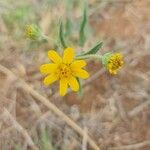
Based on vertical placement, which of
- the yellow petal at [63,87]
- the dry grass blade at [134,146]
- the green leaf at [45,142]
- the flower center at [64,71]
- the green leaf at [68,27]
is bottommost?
the dry grass blade at [134,146]

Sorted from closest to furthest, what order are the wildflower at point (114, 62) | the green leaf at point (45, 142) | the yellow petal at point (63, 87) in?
the wildflower at point (114, 62), the yellow petal at point (63, 87), the green leaf at point (45, 142)

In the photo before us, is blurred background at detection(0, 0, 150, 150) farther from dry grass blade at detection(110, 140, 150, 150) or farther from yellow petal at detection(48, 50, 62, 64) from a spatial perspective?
yellow petal at detection(48, 50, 62, 64)

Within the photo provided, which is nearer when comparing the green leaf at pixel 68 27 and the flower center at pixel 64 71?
the flower center at pixel 64 71

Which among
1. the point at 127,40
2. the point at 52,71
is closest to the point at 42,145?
the point at 52,71

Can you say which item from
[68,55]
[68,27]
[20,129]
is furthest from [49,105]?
[68,55]

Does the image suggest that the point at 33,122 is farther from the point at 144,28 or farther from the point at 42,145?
the point at 144,28

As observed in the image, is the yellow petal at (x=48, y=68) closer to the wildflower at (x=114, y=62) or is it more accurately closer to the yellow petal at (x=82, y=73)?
the yellow petal at (x=82, y=73)

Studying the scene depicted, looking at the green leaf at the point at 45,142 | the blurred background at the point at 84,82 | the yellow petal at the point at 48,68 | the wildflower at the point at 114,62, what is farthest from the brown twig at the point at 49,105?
the wildflower at the point at 114,62

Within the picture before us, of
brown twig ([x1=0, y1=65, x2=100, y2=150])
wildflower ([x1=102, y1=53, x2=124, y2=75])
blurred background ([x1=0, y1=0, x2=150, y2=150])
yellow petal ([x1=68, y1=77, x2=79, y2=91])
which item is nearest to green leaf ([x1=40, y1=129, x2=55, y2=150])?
blurred background ([x1=0, y1=0, x2=150, y2=150])
